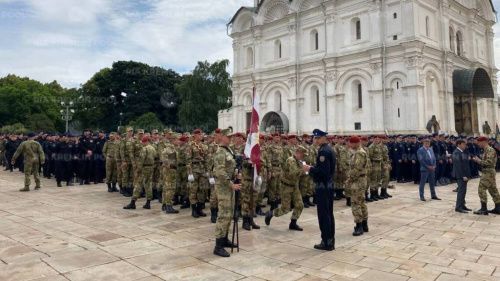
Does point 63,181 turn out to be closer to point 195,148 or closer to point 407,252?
point 195,148

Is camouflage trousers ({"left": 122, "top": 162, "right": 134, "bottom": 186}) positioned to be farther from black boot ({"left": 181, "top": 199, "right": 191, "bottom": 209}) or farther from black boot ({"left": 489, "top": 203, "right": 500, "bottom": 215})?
black boot ({"left": 489, "top": 203, "right": 500, "bottom": 215})

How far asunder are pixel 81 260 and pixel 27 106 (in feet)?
173

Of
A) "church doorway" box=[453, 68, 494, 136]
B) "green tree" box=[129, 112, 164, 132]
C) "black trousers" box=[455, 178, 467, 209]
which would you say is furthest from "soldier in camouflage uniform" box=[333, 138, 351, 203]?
"green tree" box=[129, 112, 164, 132]

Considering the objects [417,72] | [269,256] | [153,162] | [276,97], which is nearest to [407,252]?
[269,256]

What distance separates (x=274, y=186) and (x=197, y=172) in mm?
1957

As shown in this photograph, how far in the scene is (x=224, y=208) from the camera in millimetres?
6148

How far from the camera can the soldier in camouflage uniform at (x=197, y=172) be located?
30.0 ft

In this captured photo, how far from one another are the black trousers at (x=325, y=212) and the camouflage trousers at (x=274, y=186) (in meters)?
2.79

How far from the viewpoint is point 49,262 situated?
562cm

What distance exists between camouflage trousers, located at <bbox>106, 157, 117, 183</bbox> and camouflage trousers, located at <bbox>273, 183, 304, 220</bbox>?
24.5 feet

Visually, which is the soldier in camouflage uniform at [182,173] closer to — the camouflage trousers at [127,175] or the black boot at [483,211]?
the camouflage trousers at [127,175]

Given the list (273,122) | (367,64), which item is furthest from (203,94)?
(367,64)

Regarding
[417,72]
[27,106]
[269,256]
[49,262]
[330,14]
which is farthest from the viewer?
[27,106]

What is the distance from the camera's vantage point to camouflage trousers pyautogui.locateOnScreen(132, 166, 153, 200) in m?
9.86
